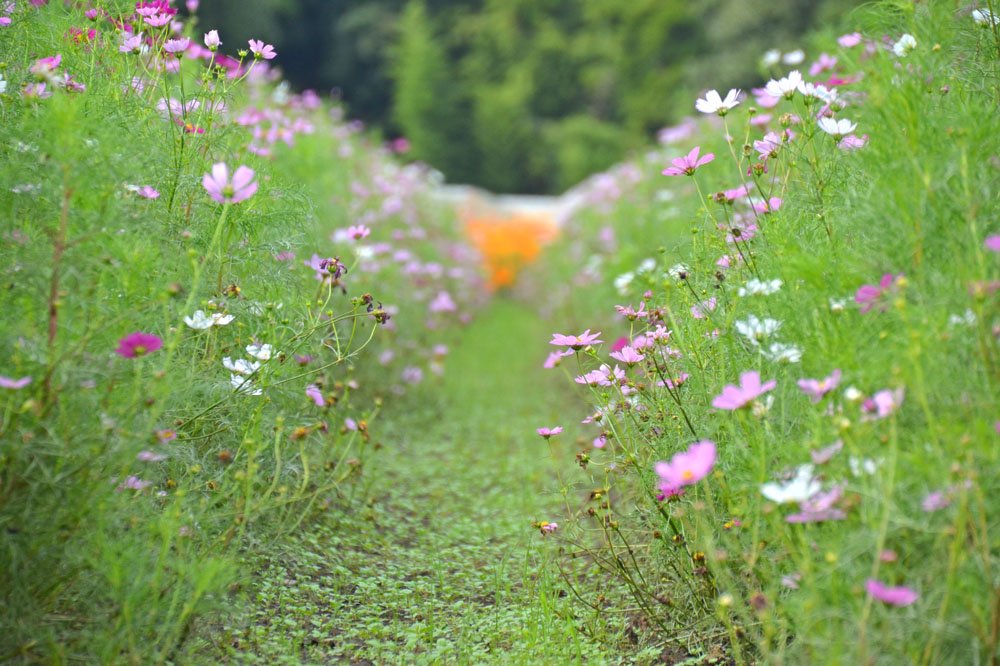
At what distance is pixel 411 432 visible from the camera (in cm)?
339

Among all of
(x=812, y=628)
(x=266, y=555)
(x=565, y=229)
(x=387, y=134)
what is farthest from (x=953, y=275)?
(x=387, y=134)

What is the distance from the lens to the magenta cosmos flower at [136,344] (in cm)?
124

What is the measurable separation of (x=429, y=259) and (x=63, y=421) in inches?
160

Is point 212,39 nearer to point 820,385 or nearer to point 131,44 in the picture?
point 131,44

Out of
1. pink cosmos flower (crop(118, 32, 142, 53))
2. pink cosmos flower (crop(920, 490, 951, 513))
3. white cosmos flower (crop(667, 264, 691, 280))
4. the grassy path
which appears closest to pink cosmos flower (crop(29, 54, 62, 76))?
pink cosmos flower (crop(118, 32, 142, 53))

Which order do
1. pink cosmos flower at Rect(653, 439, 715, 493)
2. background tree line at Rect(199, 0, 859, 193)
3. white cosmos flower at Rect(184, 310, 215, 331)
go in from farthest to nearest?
1. background tree line at Rect(199, 0, 859, 193)
2. white cosmos flower at Rect(184, 310, 215, 331)
3. pink cosmos flower at Rect(653, 439, 715, 493)

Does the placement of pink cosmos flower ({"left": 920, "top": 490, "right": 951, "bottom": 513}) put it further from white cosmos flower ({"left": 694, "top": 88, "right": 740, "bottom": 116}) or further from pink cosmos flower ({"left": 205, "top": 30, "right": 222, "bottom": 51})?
pink cosmos flower ({"left": 205, "top": 30, "right": 222, "bottom": 51})

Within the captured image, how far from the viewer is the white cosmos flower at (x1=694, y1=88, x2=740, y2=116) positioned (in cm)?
166

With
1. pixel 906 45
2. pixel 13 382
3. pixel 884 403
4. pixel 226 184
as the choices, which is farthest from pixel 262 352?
pixel 906 45

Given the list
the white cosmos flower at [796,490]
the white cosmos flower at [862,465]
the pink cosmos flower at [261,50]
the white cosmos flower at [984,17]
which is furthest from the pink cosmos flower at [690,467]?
the pink cosmos flower at [261,50]

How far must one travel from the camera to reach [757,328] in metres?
1.38

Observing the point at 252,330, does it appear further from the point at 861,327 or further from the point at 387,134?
the point at 387,134

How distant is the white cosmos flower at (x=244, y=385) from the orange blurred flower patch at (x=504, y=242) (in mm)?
6909

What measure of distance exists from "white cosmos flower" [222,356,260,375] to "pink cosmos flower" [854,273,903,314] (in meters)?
1.20
